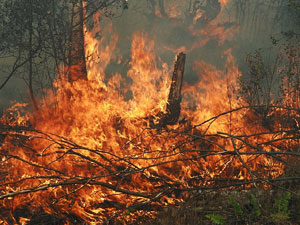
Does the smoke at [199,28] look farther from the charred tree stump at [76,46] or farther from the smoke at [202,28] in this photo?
the charred tree stump at [76,46]

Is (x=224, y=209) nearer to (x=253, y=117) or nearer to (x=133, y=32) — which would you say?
(x=253, y=117)

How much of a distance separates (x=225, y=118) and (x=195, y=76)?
10.9 metres

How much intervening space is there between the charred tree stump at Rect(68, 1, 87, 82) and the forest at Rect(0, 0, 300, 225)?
4 centimetres

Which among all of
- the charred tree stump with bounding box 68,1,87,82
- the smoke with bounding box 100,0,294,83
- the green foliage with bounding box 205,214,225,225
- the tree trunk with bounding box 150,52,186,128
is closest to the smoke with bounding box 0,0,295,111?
the smoke with bounding box 100,0,294,83

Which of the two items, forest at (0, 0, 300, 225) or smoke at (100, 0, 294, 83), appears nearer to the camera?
forest at (0, 0, 300, 225)

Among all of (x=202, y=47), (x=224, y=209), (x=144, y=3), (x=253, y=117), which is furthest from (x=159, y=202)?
(x=144, y=3)

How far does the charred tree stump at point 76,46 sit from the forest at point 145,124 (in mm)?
35

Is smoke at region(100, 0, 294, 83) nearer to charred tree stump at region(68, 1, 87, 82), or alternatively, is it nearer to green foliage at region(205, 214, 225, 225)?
charred tree stump at region(68, 1, 87, 82)

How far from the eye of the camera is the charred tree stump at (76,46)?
1059 cm

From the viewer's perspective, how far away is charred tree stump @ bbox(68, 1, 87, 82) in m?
10.6

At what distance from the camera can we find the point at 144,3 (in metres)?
27.8

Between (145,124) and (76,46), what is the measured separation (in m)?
4.15

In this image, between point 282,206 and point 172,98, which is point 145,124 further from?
point 282,206

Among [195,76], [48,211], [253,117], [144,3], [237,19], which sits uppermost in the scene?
[144,3]
